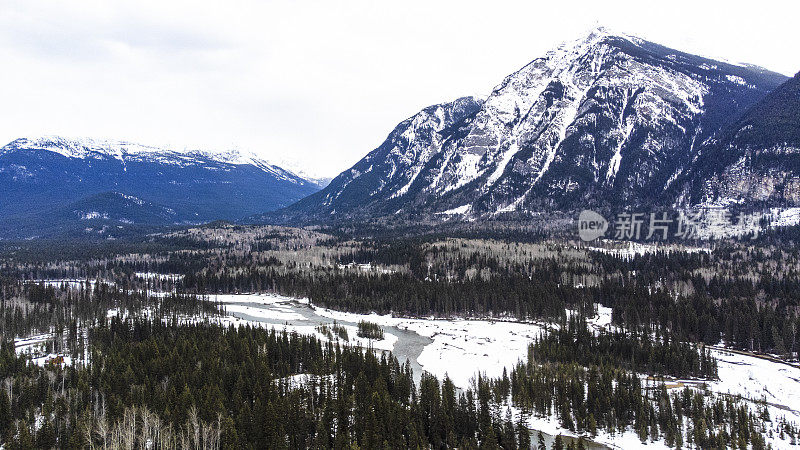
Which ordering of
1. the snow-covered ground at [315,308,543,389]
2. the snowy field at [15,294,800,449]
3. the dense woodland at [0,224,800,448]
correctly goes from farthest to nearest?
the snow-covered ground at [315,308,543,389] → the snowy field at [15,294,800,449] → the dense woodland at [0,224,800,448]

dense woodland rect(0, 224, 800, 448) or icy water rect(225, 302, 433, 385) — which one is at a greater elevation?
dense woodland rect(0, 224, 800, 448)

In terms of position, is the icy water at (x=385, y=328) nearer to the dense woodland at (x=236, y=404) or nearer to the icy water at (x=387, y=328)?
the icy water at (x=387, y=328)

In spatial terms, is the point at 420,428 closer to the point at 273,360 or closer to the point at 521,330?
the point at 273,360

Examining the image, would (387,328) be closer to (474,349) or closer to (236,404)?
(474,349)

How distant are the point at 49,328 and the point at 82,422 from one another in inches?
3138

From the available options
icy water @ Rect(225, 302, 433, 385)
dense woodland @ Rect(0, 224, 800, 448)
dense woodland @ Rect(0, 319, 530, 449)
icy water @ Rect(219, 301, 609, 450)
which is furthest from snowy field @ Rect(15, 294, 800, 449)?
dense woodland @ Rect(0, 319, 530, 449)

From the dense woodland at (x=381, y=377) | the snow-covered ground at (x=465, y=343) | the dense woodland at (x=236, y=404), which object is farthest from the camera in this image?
Answer: the snow-covered ground at (x=465, y=343)

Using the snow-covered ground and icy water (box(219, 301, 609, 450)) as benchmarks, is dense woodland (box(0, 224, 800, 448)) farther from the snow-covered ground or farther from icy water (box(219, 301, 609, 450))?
the snow-covered ground

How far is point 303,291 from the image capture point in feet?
624

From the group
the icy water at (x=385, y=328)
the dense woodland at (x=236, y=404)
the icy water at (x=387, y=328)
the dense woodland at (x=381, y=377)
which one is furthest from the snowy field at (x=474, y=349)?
the dense woodland at (x=236, y=404)

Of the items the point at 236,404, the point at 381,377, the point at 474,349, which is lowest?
the point at 474,349

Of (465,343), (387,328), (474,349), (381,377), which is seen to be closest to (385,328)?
(387,328)

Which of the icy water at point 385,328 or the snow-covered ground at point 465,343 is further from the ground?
the snow-covered ground at point 465,343

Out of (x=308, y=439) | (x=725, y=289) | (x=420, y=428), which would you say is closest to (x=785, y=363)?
(x=725, y=289)
